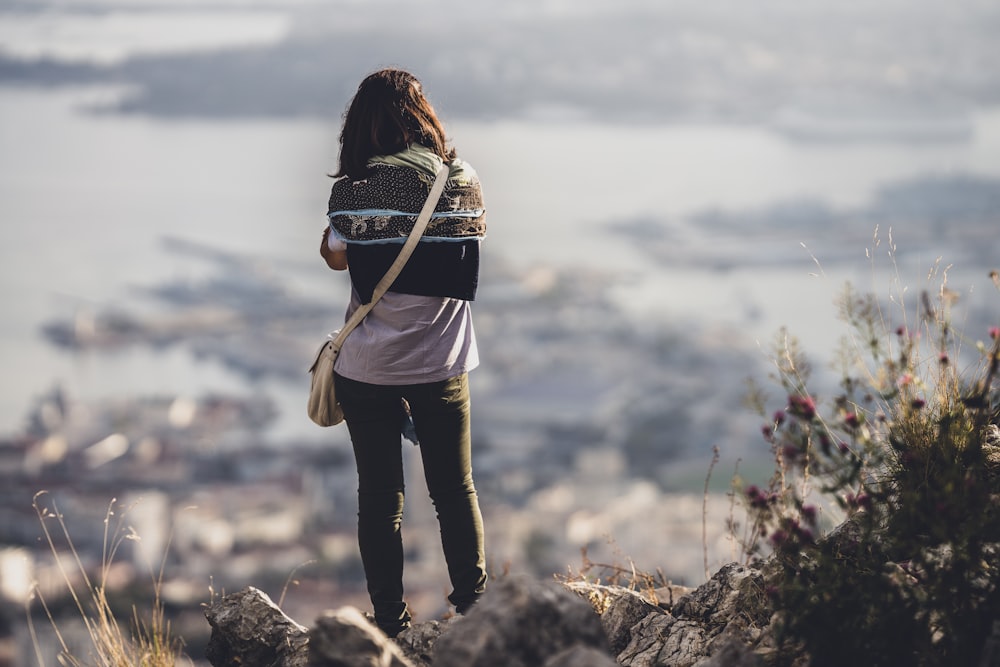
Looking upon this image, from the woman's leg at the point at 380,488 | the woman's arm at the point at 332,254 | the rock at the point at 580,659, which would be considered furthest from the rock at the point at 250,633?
the rock at the point at 580,659

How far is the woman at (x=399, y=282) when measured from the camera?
2.03 m

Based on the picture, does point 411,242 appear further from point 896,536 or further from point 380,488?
point 896,536

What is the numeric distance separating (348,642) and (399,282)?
0.61m

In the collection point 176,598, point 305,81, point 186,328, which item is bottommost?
point 186,328

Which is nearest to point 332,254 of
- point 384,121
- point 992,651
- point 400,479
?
point 384,121

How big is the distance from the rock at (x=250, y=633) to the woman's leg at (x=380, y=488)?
0.17 metres

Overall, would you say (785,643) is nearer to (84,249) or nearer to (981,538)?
(981,538)

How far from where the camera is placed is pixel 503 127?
1679 inches

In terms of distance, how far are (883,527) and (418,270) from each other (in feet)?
2.83

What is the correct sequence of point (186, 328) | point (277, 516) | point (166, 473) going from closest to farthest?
point (277, 516)
point (166, 473)
point (186, 328)

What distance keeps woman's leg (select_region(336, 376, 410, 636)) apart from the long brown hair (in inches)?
15.1

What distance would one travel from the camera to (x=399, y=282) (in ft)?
6.72

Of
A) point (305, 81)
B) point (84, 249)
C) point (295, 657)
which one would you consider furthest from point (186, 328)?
point (295, 657)

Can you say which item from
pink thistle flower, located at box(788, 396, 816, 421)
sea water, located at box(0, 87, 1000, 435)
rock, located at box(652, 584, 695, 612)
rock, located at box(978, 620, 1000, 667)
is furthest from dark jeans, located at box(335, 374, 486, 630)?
sea water, located at box(0, 87, 1000, 435)
